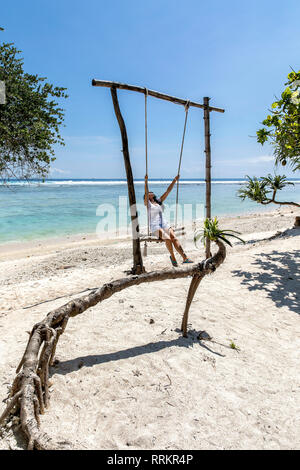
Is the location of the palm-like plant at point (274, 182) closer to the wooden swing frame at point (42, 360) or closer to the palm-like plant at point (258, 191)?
the palm-like plant at point (258, 191)

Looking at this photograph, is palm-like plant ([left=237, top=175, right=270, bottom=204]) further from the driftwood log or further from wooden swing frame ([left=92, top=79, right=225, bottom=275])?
the driftwood log

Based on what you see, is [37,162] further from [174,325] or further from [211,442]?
[211,442]

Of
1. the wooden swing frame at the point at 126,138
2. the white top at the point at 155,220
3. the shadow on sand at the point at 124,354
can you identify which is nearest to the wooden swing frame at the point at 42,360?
the shadow on sand at the point at 124,354

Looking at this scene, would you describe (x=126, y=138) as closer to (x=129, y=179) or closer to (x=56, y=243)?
(x=129, y=179)

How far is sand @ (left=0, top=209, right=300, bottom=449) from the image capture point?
2.15 metres

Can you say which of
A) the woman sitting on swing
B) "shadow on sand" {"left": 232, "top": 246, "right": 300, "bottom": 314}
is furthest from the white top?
"shadow on sand" {"left": 232, "top": 246, "right": 300, "bottom": 314}

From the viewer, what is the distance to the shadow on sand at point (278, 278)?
4.88 m

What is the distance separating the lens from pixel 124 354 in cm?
304

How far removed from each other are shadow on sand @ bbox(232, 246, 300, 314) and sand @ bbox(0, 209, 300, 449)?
4 cm

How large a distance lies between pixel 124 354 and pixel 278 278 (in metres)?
3.96

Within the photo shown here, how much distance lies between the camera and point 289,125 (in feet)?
16.4

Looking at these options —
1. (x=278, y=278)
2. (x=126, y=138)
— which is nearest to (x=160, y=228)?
(x=126, y=138)

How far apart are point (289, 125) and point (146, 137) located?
2654 millimetres
